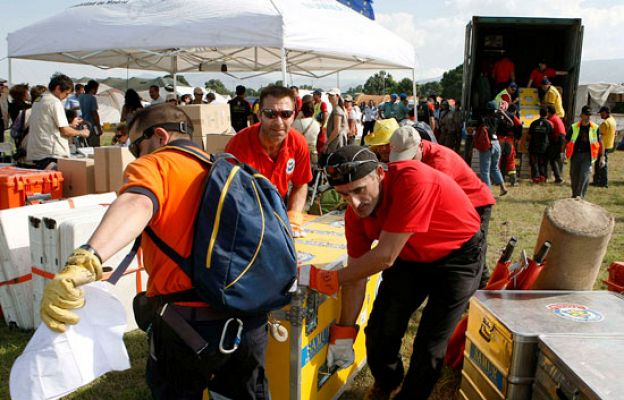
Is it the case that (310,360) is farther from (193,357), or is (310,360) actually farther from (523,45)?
(523,45)

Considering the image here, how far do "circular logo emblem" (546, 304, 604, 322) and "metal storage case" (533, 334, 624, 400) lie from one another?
8.3 inches

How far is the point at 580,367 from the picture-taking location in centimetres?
202

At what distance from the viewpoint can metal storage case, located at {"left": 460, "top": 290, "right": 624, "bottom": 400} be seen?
7.84ft

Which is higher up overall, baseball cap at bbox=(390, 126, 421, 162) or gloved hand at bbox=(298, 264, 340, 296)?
baseball cap at bbox=(390, 126, 421, 162)

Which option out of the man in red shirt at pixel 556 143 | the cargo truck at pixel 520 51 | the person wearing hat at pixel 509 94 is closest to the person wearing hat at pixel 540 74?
the cargo truck at pixel 520 51

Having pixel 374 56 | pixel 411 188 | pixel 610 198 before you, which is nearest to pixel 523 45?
pixel 610 198

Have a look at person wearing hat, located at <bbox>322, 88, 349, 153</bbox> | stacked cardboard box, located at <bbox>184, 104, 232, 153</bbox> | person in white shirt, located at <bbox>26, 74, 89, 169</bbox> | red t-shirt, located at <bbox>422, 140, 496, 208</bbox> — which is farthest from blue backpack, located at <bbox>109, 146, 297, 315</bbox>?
person wearing hat, located at <bbox>322, 88, 349, 153</bbox>

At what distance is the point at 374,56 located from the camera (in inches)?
308

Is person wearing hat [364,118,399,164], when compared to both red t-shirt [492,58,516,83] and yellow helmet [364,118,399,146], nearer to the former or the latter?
yellow helmet [364,118,399,146]

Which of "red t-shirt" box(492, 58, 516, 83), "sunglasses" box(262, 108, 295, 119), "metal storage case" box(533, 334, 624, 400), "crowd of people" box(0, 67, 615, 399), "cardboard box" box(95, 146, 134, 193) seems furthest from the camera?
"red t-shirt" box(492, 58, 516, 83)

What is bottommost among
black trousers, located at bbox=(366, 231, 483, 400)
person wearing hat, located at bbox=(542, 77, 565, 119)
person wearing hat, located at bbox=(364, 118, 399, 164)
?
black trousers, located at bbox=(366, 231, 483, 400)

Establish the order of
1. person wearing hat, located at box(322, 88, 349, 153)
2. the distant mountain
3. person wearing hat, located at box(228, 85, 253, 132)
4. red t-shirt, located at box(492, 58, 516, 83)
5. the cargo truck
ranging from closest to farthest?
person wearing hat, located at box(322, 88, 349, 153)
person wearing hat, located at box(228, 85, 253, 132)
the cargo truck
red t-shirt, located at box(492, 58, 516, 83)
the distant mountain

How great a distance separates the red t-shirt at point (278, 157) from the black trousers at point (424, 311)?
119 centimetres

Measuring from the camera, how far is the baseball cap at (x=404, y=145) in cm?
365
